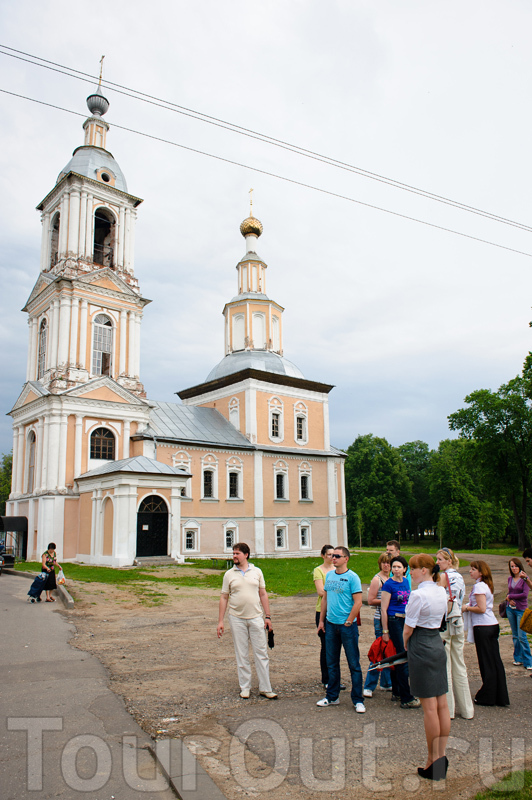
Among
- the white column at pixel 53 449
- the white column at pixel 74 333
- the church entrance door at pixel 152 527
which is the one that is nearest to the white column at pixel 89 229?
the white column at pixel 74 333

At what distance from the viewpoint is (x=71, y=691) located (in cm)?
666

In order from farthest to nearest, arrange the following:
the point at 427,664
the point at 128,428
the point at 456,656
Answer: the point at 128,428, the point at 456,656, the point at 427,664

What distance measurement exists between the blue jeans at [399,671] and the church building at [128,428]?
20.7 m

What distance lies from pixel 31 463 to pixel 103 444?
451cm

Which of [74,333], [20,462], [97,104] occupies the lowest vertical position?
[20,462]

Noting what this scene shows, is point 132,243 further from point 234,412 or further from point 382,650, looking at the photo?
point 382,650

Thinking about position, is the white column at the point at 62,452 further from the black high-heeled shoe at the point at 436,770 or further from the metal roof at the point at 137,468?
the black high-heeled shoe at the point at 436,770

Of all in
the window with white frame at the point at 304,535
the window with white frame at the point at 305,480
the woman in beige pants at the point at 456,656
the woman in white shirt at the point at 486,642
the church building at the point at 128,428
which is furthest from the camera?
the window with white frame at the point at 305,480

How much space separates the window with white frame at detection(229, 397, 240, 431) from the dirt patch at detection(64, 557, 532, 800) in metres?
28.7

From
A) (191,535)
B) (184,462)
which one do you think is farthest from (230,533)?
(184,462)

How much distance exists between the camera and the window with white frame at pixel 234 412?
38.6 m

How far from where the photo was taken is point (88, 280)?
32219mm

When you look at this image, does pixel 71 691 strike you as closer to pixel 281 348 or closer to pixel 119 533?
pixel 119 533

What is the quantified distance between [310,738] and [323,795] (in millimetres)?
972
